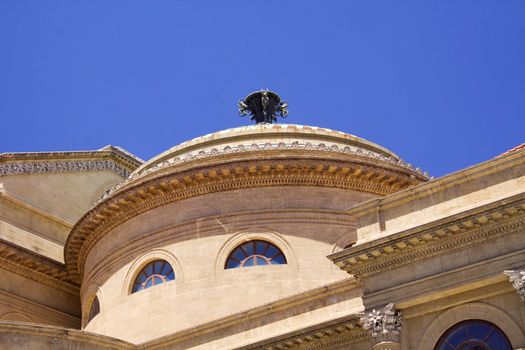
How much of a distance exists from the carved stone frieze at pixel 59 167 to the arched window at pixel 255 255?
10365 millimetres

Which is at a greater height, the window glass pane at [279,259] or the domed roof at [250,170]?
the domed roof at [250,170]

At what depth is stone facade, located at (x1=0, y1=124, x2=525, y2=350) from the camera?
65.1 feet

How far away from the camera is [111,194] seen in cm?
3017

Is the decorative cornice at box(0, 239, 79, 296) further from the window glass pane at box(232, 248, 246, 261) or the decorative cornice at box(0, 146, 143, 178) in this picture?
the window glass pane at box(232, 248, 246, 261)

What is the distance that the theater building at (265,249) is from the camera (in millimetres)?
19781

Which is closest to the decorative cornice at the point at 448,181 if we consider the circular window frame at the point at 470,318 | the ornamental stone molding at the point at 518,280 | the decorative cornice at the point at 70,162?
the ornamental stone molding at the point at 518,280

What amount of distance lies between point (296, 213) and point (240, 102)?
7.98m

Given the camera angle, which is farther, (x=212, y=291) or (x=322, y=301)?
(x=212, y=291)

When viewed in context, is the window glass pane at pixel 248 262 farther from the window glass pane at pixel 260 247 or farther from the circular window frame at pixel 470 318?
the circular window frame at pixel 470 318

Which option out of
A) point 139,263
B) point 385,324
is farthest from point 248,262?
point 385,324

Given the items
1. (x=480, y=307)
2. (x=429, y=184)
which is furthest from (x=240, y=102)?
(x=480, y=307)

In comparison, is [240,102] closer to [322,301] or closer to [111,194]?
[111,194]

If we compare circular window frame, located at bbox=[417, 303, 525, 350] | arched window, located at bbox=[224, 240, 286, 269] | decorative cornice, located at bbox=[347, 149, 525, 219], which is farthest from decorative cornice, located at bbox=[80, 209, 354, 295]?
circular window frame, located at bbox=[417, 303, 525, 350]

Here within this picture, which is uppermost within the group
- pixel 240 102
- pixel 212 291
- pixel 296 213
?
pixel 240 102
